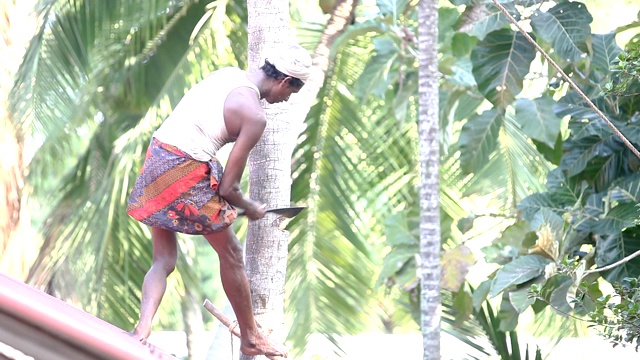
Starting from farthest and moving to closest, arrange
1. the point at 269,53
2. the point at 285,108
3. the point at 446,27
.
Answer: the point at 446,27
the point at 285,108
the point at 269,53

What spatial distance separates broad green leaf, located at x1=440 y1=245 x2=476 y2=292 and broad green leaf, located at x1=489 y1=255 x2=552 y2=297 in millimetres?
928

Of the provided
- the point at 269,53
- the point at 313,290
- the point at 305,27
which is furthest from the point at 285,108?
the point at 313,290

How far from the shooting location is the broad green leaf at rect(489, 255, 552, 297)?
4.88 metres

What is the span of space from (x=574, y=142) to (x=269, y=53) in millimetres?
2256

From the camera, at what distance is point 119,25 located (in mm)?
8047

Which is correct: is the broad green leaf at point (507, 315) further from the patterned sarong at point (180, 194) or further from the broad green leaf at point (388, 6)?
the patterned sarong at point (180, 194)

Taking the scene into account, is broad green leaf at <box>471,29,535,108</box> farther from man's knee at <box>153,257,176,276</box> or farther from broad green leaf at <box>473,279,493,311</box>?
man's knee at <box>153,257,176,276</box>

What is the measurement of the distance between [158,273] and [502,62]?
2.39 meters

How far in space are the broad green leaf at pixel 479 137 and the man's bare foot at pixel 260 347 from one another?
2108mm

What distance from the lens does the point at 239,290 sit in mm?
3756

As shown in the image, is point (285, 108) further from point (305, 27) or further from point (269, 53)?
point (305, 27)

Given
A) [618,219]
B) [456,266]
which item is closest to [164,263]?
[618,219]

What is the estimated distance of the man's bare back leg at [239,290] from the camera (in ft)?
12.0

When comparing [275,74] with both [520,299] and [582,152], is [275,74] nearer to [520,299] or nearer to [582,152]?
[520,299]
